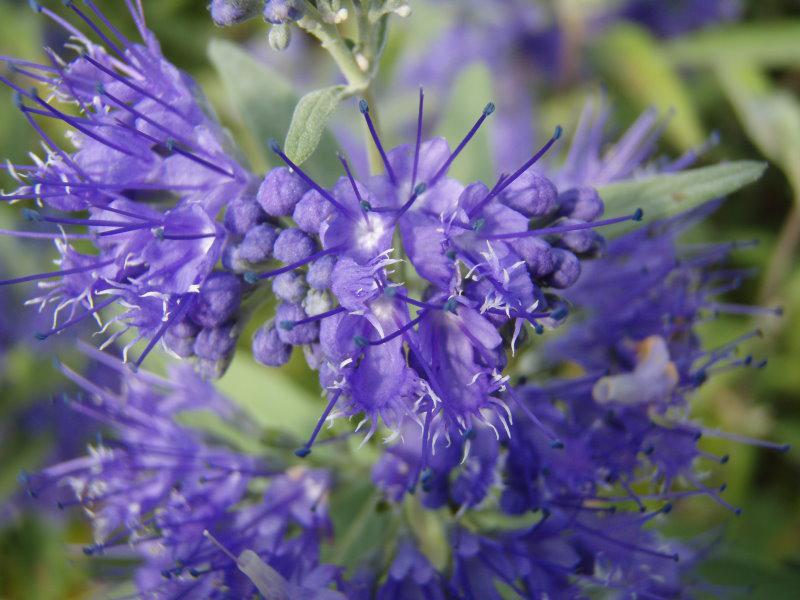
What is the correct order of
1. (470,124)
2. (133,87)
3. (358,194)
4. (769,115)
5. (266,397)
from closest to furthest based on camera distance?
1. (358,194)
2. (133,87)
3. (470,124)
4. (266,397)
5. (769,115)

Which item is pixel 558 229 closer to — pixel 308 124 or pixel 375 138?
pixel 375 138

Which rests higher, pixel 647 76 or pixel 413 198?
pixel 413 198

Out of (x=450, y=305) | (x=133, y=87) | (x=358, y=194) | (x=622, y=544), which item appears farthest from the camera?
(x=622, y=544)

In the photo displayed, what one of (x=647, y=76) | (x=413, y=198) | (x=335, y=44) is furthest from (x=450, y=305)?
(x=647, y=76)

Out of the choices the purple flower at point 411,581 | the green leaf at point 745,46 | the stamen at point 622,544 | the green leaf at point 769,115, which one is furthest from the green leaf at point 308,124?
the green leaf at point 745,46

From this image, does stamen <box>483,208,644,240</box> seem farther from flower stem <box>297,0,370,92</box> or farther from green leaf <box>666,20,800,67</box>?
green leaf <box>666,20,800,67</box>

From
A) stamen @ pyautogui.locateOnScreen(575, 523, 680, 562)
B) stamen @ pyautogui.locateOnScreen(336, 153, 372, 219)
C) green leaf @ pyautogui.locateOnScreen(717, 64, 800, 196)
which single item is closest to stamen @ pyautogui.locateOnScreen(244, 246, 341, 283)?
stamen @ pyautogui.locateOnScreen(336, 153, 372, 219)

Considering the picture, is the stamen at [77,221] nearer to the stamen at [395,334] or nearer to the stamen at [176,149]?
the stamen at [176,149]
